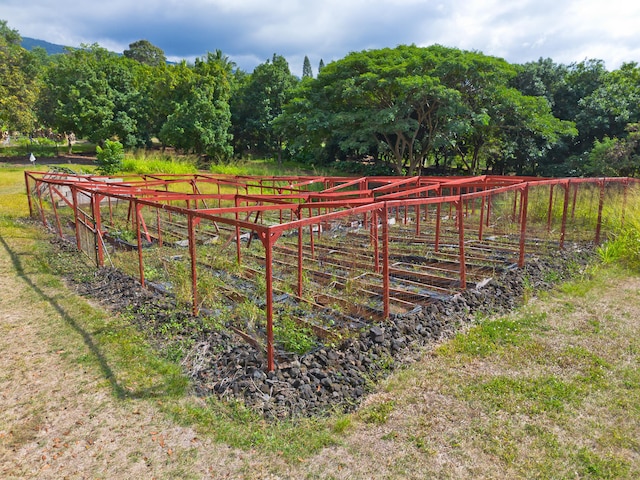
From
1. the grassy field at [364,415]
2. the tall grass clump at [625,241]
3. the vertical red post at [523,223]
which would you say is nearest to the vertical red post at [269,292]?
the grassy field at [364,415]

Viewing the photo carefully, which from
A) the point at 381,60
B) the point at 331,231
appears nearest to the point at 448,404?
the point at 331,231

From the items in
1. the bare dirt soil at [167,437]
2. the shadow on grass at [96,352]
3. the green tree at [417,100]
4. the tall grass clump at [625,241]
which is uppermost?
the green tree at [417,100]

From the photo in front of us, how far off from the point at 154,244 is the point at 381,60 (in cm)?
1354

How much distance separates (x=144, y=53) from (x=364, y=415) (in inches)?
3617

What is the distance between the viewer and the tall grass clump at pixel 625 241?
788cm

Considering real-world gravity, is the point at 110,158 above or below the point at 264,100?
below

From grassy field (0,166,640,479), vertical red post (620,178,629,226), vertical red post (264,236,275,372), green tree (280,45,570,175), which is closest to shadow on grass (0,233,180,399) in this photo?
grassy field (0,166,640,479)

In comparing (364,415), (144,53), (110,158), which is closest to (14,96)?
(110,158)

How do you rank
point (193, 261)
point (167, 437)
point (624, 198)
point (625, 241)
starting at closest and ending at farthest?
point (167, 437), point (193, 261), point (625, 241), point (624, 198)

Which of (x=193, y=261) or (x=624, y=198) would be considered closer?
(x=193, y=261)

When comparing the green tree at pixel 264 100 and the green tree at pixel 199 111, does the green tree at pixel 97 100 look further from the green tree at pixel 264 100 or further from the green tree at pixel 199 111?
the green tree at pixel 264 100

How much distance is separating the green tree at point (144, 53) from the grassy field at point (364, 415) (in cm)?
8549

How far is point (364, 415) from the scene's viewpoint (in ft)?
11.8

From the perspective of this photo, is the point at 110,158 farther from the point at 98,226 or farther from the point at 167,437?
the point at 167,437
